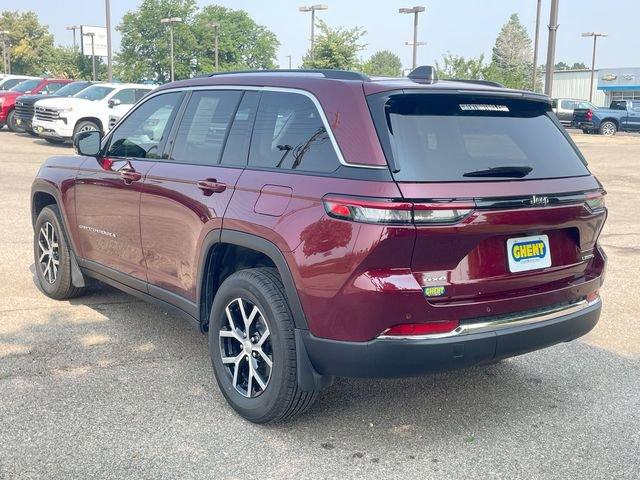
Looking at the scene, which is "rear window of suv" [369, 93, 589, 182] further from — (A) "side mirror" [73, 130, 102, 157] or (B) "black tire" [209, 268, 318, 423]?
(A) "side mirror" [73, 130, 102, 157]

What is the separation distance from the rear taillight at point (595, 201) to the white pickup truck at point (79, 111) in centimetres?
1737

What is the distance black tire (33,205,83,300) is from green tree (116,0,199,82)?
7979 centimetres

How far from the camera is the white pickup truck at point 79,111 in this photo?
1992 centimetres

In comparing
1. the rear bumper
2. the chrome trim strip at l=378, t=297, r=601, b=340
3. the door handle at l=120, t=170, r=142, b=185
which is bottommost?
the rear bumper

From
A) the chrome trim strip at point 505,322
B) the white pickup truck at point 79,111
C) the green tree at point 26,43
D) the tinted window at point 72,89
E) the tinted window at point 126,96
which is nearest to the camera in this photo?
the chrome trim strip at point 505,322

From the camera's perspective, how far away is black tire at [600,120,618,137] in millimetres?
36000

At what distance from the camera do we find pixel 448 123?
3.58m

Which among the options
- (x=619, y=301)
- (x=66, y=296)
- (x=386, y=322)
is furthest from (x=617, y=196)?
(x=386, y=322)

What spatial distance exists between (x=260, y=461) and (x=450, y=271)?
48.1 inches

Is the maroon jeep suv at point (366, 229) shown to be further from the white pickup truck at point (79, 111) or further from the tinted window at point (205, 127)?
the white pickup truck at point (79, 111)

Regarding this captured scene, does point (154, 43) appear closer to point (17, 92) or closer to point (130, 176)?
point (17, 92)

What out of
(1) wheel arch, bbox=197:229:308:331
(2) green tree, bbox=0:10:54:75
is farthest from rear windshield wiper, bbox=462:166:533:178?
(2) green tree, bbox=0:10:54:75

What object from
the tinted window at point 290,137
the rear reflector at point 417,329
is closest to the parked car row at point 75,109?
the tinted window at point 290,137

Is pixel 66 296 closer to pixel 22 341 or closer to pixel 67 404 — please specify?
pixel 22 341
